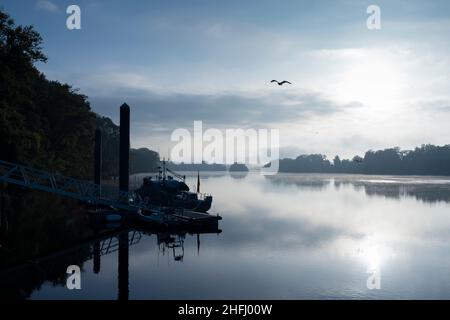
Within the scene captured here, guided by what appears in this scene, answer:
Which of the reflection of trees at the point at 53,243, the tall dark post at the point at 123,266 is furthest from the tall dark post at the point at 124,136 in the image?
the tall dark post at the point at 123,266

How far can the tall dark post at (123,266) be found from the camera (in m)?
22.7

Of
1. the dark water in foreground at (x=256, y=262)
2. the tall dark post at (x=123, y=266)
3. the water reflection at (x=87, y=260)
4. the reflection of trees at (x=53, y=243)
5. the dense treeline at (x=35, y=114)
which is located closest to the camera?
the water reflection at (x=87, y=260)

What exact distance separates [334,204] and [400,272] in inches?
2000

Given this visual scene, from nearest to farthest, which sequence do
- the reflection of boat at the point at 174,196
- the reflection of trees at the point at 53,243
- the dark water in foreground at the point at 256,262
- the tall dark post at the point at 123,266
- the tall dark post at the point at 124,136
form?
the tall dark post at the point at 123,266 → the dark water in foreground at the point at 256,262 → the reflection of trees at the point at 53,243 → the tall dark post at the point at 124,136 → the reflection of boat at the point at 174,196

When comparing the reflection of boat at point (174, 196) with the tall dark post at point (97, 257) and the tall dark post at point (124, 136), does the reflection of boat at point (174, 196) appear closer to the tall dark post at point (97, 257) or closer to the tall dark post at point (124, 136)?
the tall dark post at point (124, 136)

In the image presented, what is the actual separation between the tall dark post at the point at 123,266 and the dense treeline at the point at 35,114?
52.7 ft

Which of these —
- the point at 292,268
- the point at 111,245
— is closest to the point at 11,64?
the point at 111,245

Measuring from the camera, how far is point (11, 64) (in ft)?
142

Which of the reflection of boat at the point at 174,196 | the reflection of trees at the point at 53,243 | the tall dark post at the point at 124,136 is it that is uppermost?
the tall dark post at the point at 124,136

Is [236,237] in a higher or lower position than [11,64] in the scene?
lower

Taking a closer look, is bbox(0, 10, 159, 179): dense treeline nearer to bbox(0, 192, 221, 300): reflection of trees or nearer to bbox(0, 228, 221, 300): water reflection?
bbox(0, 192, 221, 300): reflection of trees

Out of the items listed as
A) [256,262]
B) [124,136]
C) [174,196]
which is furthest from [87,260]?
[174,196]
